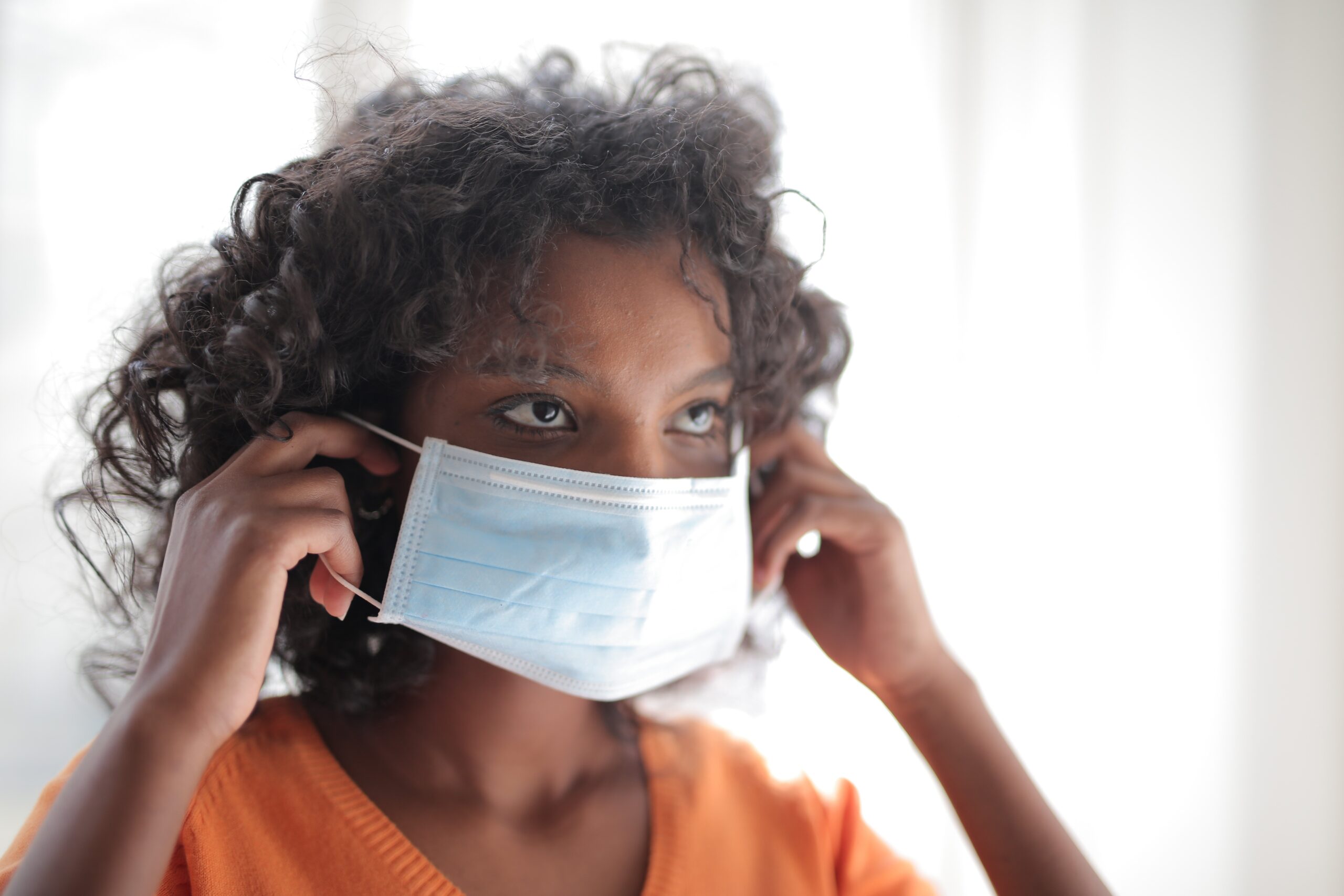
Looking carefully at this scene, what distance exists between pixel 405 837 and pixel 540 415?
0.52 m

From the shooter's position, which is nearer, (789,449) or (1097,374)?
(789,449)

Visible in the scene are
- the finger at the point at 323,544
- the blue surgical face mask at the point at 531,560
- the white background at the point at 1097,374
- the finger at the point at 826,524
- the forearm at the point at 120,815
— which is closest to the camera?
the forearm at the point at 120,815

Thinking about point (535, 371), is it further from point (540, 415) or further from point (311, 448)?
point (311, 448)

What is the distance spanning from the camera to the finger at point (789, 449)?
51.9 inches

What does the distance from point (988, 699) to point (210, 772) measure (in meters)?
1.33

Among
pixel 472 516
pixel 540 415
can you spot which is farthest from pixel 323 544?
pixel 540 415

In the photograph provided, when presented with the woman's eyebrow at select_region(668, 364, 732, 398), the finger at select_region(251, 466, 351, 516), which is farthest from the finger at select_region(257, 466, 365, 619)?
the woman's eyebrow at select_region(668, 364, 732, 398)

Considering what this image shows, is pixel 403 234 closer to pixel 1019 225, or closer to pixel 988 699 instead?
pixel 1019 225

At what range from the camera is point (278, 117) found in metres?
1.48

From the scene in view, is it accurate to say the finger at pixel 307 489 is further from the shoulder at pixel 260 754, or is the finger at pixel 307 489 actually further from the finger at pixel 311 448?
the shoulder at pixel 260 754

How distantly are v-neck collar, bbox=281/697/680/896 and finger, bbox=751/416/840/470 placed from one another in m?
0.47

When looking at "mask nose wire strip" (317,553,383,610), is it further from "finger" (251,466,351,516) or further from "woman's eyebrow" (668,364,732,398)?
"woman's eyebrow" (668,364,732,398)

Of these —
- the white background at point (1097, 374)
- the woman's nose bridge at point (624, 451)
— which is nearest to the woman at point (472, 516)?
the woman's nose bridge at point (624, 451)

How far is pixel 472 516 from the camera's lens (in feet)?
3.21
